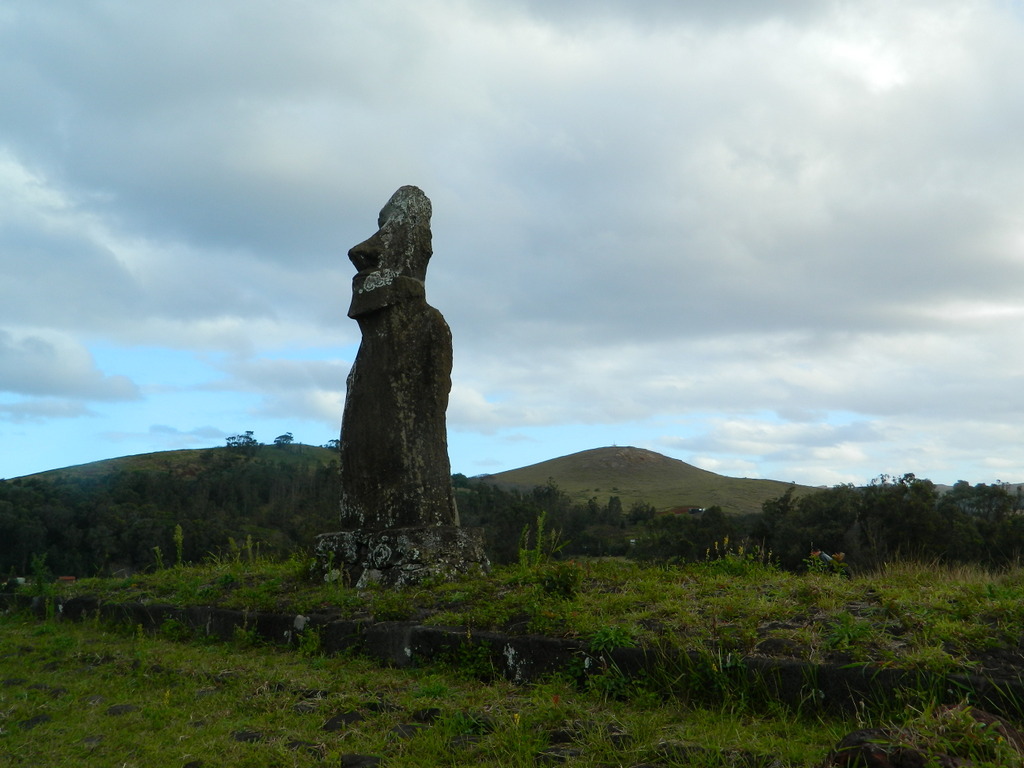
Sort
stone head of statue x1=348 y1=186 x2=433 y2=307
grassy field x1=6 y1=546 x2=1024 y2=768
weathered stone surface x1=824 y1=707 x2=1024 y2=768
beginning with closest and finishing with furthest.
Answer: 1. weathered stone surface x1=824 y1=707 x2=1024 y2=768
2. grassy field x1=6 y1=546 x2=1024 y2=768
3. stone head of statue x1=348 y1=186 x2=433 y2=307

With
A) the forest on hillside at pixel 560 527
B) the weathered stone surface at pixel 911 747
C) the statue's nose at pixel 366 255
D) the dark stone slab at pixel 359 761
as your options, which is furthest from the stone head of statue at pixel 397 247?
the weathered stone surface at pixel 911 747

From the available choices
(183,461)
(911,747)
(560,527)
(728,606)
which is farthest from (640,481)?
(911,747)

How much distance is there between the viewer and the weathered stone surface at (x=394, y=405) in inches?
352

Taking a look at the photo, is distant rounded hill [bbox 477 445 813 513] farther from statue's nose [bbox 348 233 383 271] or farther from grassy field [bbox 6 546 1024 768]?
grassy field [bbox 6 546 1024 768]

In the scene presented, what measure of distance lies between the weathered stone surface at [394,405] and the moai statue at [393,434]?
0.04ft

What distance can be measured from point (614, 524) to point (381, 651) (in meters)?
36.1

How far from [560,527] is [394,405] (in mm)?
14626

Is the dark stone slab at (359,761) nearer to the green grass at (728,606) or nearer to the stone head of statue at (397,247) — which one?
the green grass at (728,606)

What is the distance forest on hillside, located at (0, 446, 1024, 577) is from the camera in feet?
55.4

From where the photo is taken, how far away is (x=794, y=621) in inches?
202

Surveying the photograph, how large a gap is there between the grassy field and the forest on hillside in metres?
1.62

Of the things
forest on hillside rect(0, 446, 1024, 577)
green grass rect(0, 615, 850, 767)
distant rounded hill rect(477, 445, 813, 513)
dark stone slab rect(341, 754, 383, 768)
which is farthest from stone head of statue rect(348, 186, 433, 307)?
distant rounded hill rect(477, 445, 813, 513)

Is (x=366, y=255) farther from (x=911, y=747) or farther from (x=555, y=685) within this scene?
(x=911, y=747)

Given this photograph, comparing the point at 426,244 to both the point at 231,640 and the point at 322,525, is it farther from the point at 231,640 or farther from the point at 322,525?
the point at 322,525
